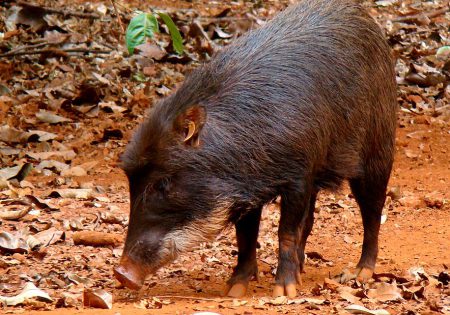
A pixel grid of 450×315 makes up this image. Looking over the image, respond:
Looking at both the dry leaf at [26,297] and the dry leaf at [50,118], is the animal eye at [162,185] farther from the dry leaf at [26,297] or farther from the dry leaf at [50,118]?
the dry leaf at [50,118]

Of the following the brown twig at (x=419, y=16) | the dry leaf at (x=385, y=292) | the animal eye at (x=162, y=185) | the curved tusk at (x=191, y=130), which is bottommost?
the dry leaf at (x=385, y=292)

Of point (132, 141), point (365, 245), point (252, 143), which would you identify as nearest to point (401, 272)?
point (365, 245)

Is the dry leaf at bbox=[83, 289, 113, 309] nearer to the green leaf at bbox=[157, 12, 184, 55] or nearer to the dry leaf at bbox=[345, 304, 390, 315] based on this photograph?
the dry leaf at bbox=[345, 304, 390, 315]

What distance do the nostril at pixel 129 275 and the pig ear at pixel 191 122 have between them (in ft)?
2.48

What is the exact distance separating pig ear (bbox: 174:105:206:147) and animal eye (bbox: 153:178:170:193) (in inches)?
9.6

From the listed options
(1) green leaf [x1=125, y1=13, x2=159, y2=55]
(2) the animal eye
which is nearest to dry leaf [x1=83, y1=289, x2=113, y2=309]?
(2) the animal eye

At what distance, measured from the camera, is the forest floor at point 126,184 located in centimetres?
530

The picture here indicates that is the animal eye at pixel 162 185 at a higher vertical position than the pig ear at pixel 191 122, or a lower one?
lower

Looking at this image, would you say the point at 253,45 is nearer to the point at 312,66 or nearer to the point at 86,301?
the point at 312,66

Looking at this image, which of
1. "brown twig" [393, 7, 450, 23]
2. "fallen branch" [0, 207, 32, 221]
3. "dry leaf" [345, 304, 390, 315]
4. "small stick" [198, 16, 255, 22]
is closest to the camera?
"dry leaf" [345, 304, 390, 315]

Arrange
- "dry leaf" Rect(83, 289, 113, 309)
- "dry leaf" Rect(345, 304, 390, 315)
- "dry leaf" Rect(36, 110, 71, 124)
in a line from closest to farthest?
1. "dry leaf" Rect(345, 304, 390, 315)
2. "dry leaf" Rect(83, 289, 113, 309)
3. "dry leaf" Rect(36, 110, 71, 124)

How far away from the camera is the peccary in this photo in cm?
525

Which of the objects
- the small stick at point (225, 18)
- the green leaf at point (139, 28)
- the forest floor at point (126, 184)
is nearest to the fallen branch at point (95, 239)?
the forest floor at point (126, 184)

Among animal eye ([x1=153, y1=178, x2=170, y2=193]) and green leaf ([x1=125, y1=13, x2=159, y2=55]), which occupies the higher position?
green leaf ([x1=125, y1=13, x2=159, y2=55])
